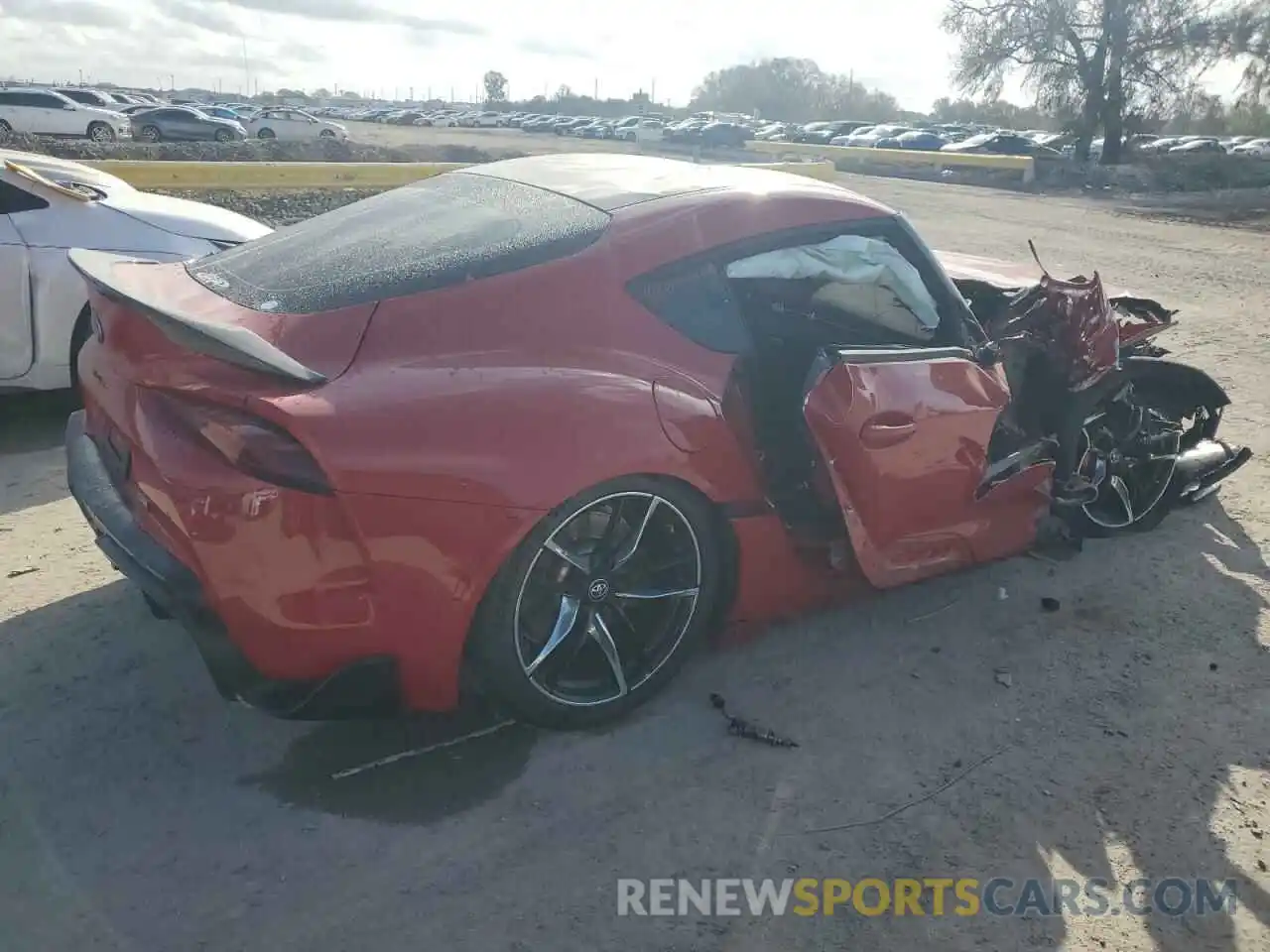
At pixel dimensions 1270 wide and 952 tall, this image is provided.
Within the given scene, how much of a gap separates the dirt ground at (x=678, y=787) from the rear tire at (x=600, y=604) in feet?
0.51

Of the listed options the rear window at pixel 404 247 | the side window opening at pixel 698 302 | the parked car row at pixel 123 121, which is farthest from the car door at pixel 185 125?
the side window opening at pixel 698 302

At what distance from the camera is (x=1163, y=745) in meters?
3.02

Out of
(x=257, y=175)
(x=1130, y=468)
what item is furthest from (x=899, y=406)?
(x=257, y=175)

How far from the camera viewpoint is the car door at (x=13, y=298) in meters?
5.01

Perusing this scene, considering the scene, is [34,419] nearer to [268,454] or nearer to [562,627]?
[268,454]

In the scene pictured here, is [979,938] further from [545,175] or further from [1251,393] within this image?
[1251,393]

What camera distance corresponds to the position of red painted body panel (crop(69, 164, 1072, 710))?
244 centimetres

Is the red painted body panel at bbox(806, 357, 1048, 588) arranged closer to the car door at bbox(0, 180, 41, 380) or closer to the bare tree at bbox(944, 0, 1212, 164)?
the car door at bbox(0, 180, 41, 380)

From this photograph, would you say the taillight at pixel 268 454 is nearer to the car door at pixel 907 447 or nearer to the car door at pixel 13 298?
the car door at pixel 907 447

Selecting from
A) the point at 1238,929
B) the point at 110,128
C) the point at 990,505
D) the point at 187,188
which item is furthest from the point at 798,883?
the point at 110,128

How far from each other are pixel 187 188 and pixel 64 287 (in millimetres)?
7973

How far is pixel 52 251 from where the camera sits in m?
5.14

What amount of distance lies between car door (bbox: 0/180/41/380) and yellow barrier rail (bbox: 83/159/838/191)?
20.8ft

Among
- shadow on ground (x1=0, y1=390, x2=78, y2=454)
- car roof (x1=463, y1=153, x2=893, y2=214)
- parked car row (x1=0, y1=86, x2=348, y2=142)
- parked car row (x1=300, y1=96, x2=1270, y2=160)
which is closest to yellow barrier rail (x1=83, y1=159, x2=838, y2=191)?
shadow on ground (x1=0, y1=390, x2=78, y2=454)
